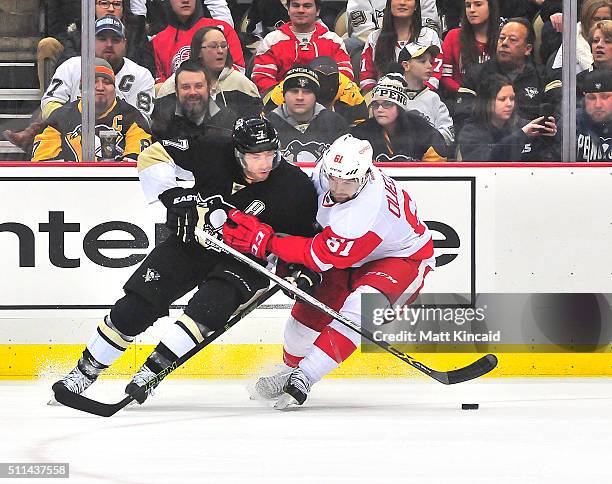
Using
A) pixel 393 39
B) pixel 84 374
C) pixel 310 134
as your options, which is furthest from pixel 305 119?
pixel 84 374

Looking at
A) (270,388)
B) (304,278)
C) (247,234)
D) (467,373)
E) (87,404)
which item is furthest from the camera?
(270,388)

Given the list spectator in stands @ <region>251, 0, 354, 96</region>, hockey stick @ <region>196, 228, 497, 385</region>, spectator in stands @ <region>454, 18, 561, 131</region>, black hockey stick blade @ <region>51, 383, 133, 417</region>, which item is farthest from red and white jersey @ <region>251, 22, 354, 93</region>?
black hockey stick blade @ <region>51, 383, 133, 417</region>

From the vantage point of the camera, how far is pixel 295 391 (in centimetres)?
502

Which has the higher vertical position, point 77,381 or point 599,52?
point 599,52

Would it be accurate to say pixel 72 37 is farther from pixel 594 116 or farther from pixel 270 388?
pixel 594 116

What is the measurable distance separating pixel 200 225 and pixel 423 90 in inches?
59.2

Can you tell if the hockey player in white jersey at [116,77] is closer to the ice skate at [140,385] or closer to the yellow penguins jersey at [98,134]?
the yellow penguins jersey at [98,134]

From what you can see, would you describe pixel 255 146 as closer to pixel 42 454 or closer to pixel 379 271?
pixel 379 271

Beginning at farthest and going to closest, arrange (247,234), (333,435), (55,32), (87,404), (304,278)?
(55,32), (304,278), (247,234), (87,404), (333,435)

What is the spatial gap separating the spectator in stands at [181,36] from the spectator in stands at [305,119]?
0.26 m

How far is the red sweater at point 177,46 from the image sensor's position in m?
6.04

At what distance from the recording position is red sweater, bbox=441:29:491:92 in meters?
6.15

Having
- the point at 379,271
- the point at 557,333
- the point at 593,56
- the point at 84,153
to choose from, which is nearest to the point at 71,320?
A: the point at 84,153

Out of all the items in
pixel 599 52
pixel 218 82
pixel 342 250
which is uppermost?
pixel 599 52
